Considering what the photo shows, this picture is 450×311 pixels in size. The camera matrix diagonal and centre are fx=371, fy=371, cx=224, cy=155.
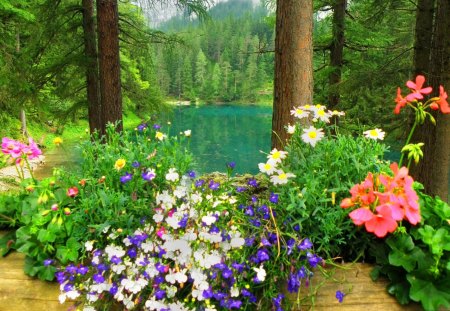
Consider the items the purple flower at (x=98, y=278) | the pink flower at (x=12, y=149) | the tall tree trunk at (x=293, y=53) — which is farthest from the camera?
the tall tree trunk at (x=293, y=53)

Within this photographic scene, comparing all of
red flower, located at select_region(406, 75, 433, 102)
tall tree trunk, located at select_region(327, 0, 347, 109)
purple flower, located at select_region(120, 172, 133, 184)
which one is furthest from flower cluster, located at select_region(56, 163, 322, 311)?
tall tree trunk, located at select_region(327, 0, 347, 109)

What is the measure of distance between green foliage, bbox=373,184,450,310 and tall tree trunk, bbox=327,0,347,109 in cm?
625

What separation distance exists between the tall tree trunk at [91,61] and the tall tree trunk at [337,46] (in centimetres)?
476

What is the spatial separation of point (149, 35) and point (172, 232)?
664 centimetres

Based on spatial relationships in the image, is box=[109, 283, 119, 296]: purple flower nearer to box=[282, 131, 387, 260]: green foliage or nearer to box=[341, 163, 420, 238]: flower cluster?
box=[282, 131, 387, 260]: green foliage

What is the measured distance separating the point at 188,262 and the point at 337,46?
7.79 meters

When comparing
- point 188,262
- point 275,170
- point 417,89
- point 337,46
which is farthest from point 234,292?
point 337,46

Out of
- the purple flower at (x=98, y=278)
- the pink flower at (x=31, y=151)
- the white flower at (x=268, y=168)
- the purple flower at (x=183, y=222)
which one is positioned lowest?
the purple flower at (x=98, y=278)

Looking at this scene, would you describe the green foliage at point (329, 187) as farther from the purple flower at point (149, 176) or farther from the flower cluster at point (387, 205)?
the purple flower at point (149, 176)

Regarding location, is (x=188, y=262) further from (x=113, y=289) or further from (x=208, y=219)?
(x=113, y=289)

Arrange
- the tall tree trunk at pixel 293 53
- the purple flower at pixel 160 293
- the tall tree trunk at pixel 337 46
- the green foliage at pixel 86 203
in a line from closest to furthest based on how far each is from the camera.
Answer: the purple flower at pixel 160 293
the green foliage at pixel 86 203
the tall tree trunk at pixel 293 53
the tall tree trunk at pixel 337 46

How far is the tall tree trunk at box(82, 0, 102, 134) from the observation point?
7.16 meters

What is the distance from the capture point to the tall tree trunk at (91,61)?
23.5ft

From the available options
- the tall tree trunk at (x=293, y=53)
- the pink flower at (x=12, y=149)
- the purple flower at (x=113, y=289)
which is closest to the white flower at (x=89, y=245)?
the purple flower at (x=113, y=289)
